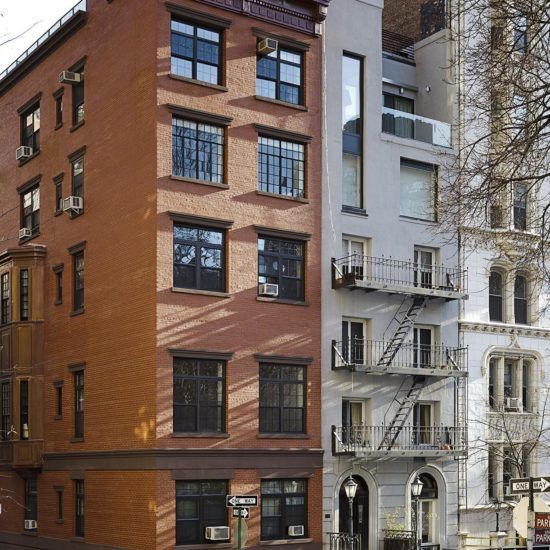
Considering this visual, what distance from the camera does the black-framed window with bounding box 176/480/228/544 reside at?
114 feet

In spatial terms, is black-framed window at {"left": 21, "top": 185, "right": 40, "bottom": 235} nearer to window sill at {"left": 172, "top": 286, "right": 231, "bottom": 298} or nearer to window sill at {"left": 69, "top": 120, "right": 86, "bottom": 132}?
window sill at {"left": 69, "top": 120, "right": 86, "bottom": 132}

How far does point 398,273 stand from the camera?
4106cm

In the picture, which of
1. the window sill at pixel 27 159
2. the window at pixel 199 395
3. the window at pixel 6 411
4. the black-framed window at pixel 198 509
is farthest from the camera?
the window sill at pixel 27 159

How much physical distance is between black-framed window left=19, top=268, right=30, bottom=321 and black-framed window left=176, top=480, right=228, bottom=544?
1148 centimetres

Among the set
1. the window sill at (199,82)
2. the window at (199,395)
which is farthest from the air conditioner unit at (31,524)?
the window sill at (199,82)

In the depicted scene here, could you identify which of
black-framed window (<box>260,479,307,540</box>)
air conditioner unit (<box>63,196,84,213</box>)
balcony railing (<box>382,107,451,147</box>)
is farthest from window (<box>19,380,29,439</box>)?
balcony railing (<box>382,107,451,147</box>)

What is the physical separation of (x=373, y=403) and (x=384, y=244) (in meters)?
5.78

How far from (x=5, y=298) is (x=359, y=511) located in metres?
16.2

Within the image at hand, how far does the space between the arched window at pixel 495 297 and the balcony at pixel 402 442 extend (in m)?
5.30

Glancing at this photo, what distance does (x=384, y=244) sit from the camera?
40.9 metres

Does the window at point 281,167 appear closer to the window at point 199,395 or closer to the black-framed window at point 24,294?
the window at point 199,395

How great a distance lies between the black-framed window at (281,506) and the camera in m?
36.8

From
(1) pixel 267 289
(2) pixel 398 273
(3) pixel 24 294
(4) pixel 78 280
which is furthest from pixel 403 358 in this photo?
(3) pixel 24 294

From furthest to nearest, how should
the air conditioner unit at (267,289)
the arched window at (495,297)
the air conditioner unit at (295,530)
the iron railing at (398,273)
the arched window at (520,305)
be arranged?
the arched window at (520,305) → the arched window at (495,297) → the iron railing at (398,273) → the air conditioner unit at (267,289) → the air conditioner unit at (295,530)
